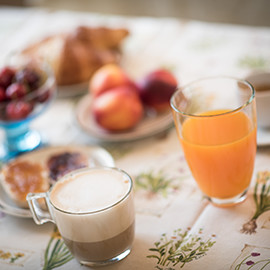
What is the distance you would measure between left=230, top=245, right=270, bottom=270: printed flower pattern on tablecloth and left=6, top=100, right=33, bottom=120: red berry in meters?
0.56

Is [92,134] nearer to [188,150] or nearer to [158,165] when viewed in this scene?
[158,165]

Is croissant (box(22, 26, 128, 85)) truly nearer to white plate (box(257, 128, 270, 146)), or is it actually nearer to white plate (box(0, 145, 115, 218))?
white plate (box(0, 145, 115, 218))

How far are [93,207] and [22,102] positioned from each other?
16.9 inches

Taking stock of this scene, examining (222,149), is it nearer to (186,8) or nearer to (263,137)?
(263,137)

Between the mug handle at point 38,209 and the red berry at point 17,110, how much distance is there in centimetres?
33

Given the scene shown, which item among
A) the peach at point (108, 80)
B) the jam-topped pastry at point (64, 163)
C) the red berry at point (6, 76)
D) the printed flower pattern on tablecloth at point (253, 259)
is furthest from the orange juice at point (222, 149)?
the red berry at point (6, 76)

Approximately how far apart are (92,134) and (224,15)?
1.68 metres

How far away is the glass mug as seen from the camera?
0.62 m

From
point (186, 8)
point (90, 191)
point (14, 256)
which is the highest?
point (90, 191)

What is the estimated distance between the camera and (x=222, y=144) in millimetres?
689

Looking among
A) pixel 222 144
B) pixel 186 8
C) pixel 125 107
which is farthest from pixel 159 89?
pixel 186 8

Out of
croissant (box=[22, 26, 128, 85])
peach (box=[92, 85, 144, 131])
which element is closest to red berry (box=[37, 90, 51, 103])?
peach (box=[92, 85, 144, 131])

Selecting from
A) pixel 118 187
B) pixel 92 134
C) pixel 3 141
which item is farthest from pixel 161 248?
pixel 3 141

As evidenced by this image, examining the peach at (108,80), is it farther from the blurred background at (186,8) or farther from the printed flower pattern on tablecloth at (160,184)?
the blurred background at (186,8)
